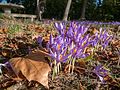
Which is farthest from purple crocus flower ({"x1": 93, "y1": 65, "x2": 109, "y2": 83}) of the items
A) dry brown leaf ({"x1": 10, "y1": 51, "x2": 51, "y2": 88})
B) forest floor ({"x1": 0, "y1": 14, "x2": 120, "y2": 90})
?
dry brown leaf ({"x1": 10, "y1": 51, "x2": 51, "y2": 88})

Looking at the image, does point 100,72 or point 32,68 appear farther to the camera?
point 100,72

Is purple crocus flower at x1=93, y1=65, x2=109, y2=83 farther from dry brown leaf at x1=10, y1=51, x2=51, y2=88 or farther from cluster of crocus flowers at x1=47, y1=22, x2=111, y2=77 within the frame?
dry brown leaf at x1=10, y1=51, x2=51, y2=88

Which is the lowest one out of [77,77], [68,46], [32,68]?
[77,77]

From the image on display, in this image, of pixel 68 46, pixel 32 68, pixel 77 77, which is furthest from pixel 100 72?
pixel 32 68

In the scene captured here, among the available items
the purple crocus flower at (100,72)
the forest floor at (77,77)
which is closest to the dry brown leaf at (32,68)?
the forest floor at (77,77)

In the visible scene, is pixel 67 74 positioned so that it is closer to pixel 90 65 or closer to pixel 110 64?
pixel 90 65

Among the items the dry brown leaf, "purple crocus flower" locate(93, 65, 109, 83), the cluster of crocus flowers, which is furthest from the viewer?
"purple crocus flower" locate(93, 65, 109, 83)

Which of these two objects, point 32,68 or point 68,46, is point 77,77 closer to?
point 68,46

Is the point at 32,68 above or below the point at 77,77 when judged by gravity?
above
